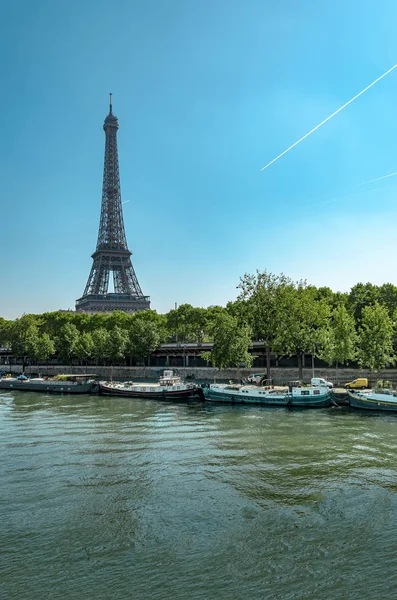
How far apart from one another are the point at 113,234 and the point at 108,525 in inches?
5700

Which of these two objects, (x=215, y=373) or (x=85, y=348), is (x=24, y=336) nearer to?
(x=85, y=348)

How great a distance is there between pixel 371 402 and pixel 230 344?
2213 cm

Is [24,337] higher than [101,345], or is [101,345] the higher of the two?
[24,337]

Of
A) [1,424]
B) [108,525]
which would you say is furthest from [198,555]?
[1,424]

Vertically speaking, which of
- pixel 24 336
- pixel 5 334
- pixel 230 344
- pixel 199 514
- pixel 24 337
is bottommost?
Answer: pixel 199 514

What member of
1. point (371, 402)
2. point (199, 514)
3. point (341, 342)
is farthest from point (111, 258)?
point (199, 514)

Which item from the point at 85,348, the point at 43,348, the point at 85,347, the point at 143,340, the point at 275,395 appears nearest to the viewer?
the point at 275,395

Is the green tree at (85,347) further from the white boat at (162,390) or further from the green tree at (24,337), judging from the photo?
the white boat at (162,390)

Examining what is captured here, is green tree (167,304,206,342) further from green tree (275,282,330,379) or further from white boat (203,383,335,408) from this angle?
white boat (203,383,335,408)

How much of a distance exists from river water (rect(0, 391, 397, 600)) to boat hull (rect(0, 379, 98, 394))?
31295 millimetres

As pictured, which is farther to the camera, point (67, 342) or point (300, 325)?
point (67, 342)

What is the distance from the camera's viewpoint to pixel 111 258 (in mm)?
151750

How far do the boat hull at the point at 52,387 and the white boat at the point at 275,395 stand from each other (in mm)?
20772

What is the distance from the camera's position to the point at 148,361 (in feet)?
323
